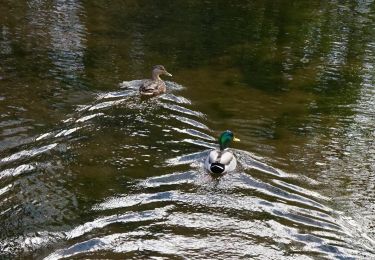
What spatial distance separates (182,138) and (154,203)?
241 cm

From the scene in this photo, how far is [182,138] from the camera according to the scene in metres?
10.3

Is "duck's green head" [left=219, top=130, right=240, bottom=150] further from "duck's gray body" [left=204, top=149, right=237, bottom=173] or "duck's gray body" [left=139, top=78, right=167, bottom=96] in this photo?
"duck's gray body" [left=139, top=78, right=167, bottom=96]

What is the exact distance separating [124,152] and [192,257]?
10.4 feet

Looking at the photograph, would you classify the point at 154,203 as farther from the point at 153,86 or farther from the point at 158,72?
the point at 158,72

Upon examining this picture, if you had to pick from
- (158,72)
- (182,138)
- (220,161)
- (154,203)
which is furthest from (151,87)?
(154,203)

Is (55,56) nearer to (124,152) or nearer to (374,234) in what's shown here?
(124,152)

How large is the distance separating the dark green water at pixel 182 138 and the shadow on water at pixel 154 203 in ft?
0.09

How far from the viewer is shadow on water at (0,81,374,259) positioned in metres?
7.18

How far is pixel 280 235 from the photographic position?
7.51 m

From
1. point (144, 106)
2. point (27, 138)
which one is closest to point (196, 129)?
point (144, 106)

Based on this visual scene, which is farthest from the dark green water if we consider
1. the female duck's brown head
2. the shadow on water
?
the female duck's brown head

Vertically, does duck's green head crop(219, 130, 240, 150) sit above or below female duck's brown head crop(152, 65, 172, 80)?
above

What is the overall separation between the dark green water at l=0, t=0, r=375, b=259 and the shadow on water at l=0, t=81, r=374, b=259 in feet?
0.09

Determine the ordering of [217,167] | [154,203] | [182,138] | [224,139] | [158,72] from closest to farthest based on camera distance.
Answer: [154,203] < [217,167] < [224,139] < [182,138] < [158,72]
